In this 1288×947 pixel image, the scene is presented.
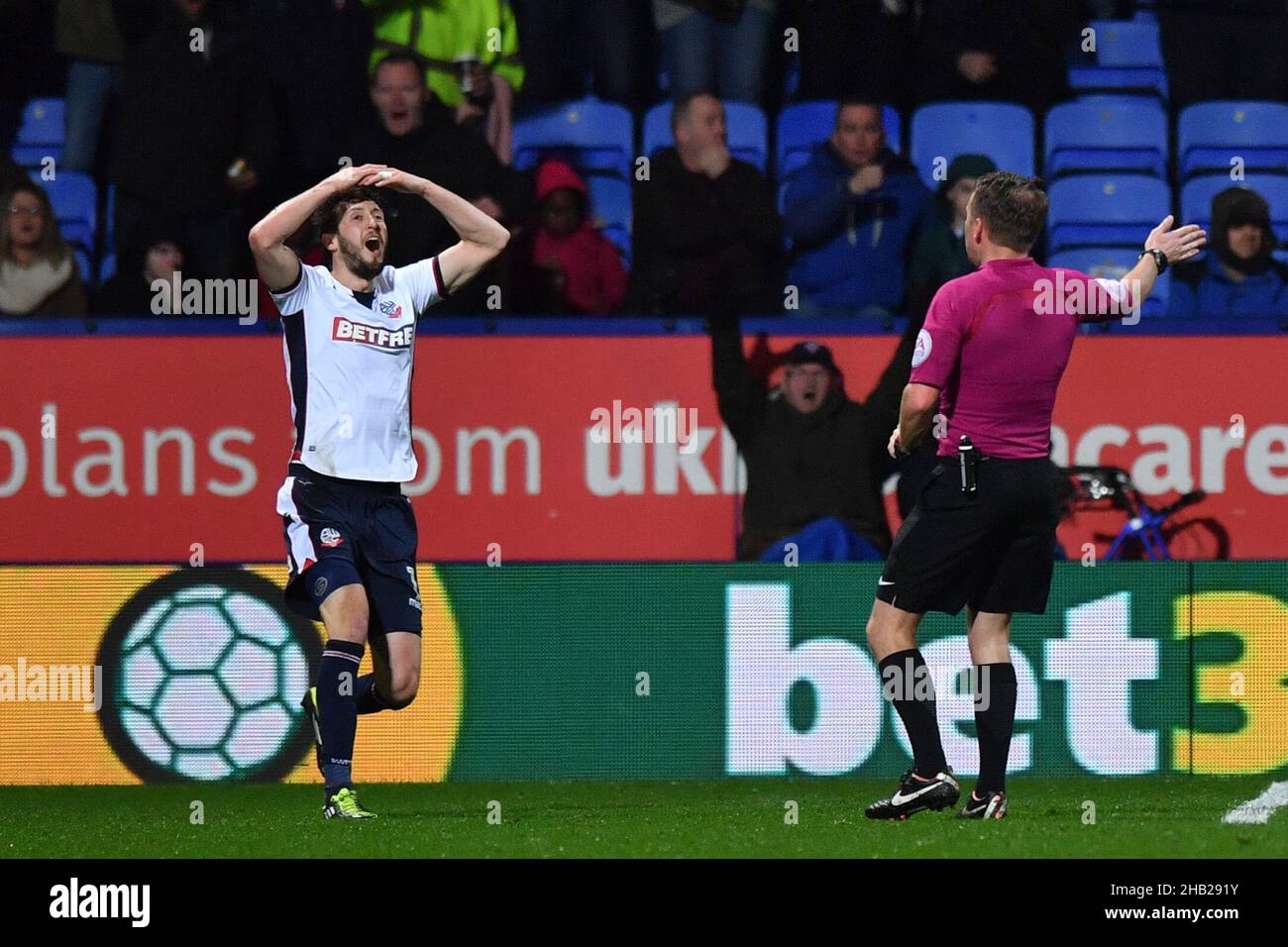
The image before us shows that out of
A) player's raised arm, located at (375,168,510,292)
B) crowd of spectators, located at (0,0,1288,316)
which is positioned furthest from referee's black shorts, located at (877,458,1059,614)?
crowd of spectators, located at (0,0,1288,316)

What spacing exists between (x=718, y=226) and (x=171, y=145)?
104 inches

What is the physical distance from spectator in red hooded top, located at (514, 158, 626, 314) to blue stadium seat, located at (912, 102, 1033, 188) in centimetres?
157

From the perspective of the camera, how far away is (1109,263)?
9773 mm

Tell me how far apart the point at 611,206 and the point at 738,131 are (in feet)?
2.34

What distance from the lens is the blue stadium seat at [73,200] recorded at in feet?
31.9

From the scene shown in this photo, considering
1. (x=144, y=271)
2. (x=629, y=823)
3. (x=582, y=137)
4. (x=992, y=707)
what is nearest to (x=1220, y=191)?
(x=582, y=137)

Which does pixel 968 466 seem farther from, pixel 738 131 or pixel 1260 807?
pixel 738 131

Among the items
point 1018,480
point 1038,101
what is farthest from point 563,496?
point 1018,480

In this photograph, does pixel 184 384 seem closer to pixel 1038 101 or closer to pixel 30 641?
pixel 30 641

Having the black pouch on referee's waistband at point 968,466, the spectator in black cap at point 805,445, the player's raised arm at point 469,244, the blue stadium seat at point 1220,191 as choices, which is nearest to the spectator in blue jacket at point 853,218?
the spectator in black cap at point 805,445

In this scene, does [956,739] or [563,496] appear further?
[563,496]

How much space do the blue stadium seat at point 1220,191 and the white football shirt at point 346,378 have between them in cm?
503

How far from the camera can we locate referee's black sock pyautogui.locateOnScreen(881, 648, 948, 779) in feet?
18.2

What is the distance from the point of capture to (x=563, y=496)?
945cm
